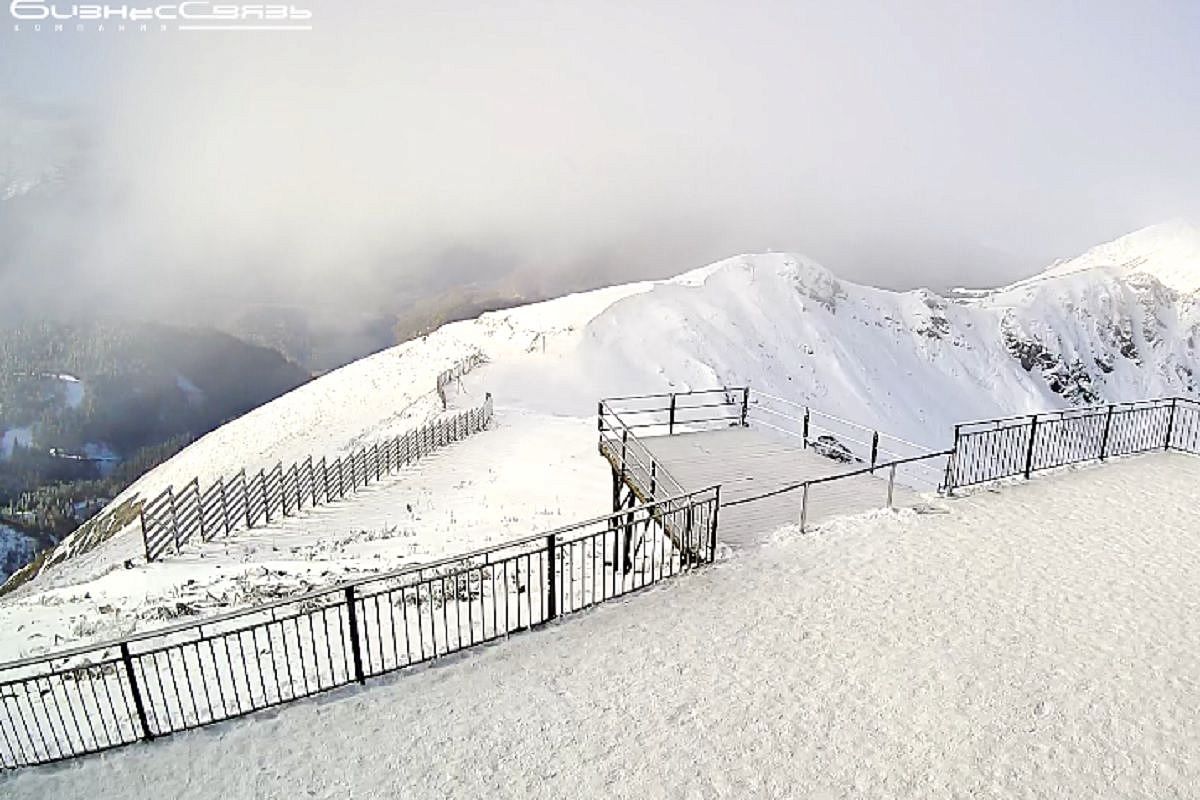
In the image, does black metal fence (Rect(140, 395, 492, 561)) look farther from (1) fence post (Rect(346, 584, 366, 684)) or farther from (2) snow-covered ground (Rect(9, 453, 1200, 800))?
(2) snow-covered ground (Rect(9, 453, 1200, 800))

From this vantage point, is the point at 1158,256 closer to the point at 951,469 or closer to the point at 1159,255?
the point at 1159,255

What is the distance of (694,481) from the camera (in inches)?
506

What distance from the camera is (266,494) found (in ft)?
59.5

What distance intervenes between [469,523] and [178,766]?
8.74 m

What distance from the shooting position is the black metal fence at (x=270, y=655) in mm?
6523

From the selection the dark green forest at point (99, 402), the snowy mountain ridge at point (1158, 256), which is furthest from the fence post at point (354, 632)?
the dark green forest at point (99, 402)

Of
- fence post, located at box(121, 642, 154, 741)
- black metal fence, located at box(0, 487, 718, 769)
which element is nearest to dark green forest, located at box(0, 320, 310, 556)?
black metal fence, located at box(0, 487, 718, 769)

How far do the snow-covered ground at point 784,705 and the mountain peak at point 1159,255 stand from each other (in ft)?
242

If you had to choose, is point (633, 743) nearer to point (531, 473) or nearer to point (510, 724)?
point (510, 724)

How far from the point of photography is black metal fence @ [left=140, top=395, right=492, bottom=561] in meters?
16.0

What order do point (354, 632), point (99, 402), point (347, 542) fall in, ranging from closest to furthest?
point (354, 632) < point (347, 542) < point (99, 402)

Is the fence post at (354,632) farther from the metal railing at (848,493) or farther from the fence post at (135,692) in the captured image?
the metal railing at (848,493)

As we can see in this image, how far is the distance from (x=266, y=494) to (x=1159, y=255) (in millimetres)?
108008

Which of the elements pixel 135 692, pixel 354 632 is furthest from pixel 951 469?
pixel 135 692
